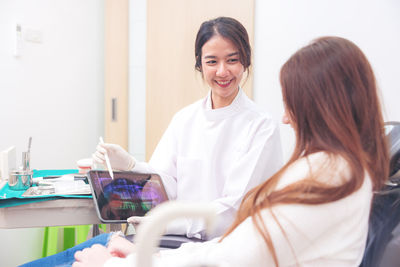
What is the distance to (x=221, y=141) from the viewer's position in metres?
1.46

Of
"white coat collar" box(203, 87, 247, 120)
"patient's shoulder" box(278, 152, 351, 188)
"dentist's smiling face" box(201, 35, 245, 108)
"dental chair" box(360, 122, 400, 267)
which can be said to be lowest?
"dental chair" box(360, 122, 400, 267)

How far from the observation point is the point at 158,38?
2.74 metres

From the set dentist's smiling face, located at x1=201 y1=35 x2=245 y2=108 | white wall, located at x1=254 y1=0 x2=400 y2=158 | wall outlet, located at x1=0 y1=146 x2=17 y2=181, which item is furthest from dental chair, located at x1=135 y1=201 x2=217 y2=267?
wall outlet, located at x1=0 y1=146 x2=17 y2=181

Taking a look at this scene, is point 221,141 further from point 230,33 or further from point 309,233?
point 309,233

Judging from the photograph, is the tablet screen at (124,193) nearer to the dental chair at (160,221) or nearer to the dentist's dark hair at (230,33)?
the dentist's dark hair at (230,33)

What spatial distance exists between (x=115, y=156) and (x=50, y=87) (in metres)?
1.28

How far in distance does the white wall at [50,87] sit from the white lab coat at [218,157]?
1165 mm

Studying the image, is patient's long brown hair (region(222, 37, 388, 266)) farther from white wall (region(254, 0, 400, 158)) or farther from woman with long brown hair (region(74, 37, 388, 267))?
white wall (region(254, 0, 400, 158))

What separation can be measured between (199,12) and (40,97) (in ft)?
4.03

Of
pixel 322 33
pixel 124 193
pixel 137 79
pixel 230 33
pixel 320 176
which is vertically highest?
pixel 322 33

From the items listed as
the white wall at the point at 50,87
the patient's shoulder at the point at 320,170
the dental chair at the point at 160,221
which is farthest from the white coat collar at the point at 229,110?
the white wall at the point at 50,87

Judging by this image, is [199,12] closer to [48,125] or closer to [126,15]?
[126,15]

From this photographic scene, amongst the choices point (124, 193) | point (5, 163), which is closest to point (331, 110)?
point (124, 193)

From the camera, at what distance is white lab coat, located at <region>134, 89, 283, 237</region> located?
133 centimetres
